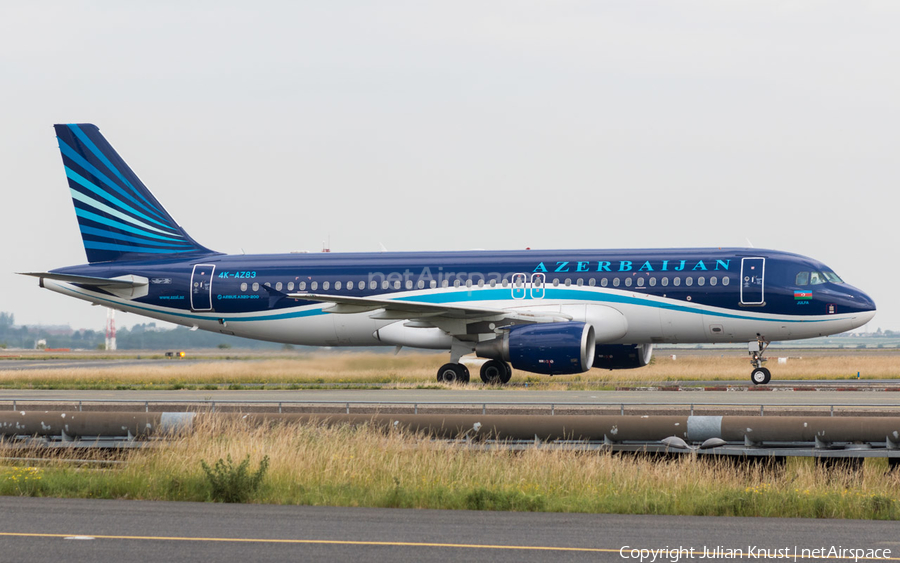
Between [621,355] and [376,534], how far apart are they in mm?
24300

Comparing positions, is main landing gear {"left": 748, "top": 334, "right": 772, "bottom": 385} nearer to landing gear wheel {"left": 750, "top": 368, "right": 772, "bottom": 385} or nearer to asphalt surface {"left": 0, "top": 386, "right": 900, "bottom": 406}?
landing gear wheel {"left": 750, "top": 368, "right": 772, "bottom": 385}

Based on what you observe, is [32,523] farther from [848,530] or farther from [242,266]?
[242,266]

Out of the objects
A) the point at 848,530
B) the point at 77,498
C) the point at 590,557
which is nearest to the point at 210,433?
the point at 77,498

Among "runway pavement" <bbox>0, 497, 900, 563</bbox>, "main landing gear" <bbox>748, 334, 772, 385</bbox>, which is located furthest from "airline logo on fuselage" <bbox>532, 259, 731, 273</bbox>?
"runway pavement" <bbox>0, 497, 900, 563</bbox>

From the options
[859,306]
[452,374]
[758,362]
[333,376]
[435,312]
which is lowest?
[333,376]

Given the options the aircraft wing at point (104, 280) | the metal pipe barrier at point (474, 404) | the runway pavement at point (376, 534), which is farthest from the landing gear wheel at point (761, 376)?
the aircraft wing at point (104, 280)

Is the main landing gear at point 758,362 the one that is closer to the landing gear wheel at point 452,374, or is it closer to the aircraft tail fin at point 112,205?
the landing gear wheel at point 452,374

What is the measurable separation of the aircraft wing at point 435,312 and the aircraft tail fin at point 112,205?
8.50m

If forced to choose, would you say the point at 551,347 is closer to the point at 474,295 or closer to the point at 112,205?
the point at 474,295

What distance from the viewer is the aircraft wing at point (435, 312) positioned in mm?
29094

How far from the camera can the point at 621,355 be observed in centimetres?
3312

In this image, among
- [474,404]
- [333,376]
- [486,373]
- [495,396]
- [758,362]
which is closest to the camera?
[474,404]

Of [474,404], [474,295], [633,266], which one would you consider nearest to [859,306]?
[633,266]

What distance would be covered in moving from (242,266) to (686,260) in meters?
14.9
